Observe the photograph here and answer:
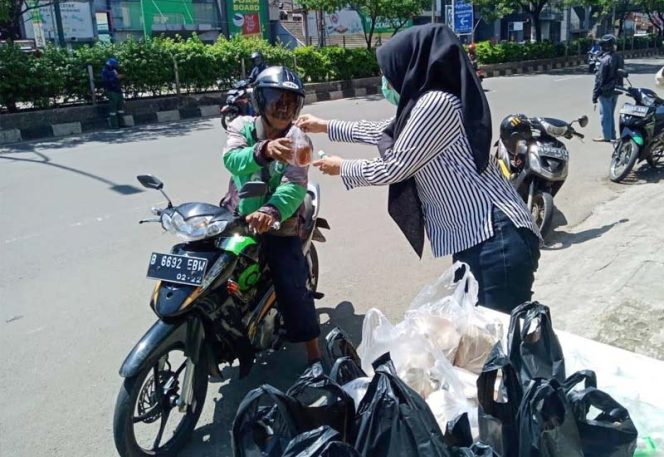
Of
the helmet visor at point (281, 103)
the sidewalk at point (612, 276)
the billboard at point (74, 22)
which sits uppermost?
the billboard at point (74, 22)

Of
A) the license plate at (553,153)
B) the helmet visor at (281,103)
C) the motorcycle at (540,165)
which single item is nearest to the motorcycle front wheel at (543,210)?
the motorcycle at (540,165)

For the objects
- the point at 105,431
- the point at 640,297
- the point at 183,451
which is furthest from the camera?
the point at 640,297

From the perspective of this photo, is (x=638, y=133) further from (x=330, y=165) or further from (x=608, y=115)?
(x=330, y=165)

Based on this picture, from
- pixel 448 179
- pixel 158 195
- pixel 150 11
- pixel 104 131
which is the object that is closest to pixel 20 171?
pixel 158 195

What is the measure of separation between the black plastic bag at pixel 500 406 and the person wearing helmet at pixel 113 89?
12848mm

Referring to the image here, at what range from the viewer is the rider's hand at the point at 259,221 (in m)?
2.56

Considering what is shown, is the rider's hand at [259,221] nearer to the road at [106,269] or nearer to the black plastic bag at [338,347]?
the black plastic bag at [338,347]

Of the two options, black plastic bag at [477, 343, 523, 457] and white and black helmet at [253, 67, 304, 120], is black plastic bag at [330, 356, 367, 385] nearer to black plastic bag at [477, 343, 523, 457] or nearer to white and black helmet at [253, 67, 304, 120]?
black plastic bag at [477, 343, 523, 457]

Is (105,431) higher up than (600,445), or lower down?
lower down

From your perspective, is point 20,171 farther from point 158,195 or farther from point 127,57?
point 127,57

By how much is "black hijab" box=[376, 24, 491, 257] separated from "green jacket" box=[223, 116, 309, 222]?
0.73m

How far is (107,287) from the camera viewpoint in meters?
4.54

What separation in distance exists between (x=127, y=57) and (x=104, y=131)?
2.50 metres

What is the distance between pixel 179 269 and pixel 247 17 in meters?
37.0
